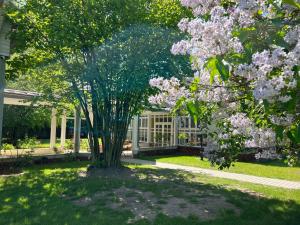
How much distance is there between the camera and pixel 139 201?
7.36 metres

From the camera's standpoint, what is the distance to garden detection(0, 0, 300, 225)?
2.87 meters

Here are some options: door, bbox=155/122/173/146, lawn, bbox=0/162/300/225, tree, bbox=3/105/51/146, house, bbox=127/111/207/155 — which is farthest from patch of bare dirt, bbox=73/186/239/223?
tree, bbox=3/105/51/146

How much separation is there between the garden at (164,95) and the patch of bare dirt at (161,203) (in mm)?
27

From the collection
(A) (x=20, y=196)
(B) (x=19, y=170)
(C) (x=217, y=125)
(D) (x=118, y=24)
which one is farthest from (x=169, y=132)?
(C) (x=217, y=125)

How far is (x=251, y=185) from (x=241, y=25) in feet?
27.4

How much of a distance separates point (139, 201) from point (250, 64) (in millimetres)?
5393

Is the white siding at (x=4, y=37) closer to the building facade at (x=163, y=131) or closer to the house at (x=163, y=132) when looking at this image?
the house at (x=163, y=132)

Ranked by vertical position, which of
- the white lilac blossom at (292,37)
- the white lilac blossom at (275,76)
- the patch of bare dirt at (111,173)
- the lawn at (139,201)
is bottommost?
the lawn at (139,201)

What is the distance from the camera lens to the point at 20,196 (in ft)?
25.5

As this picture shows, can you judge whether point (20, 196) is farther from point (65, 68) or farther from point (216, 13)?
point (216, 13)

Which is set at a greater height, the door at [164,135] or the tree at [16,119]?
the tree at [16,119]

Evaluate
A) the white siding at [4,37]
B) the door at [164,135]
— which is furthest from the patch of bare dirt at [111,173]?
the door at [164,135]

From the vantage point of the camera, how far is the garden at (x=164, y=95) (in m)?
2.87

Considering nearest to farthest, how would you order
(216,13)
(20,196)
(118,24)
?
1. (216,13)
2. (20,196)
3. (118,24)
